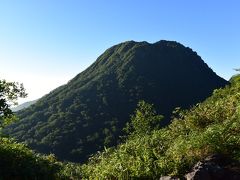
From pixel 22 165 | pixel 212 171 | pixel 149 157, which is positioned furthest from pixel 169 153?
pixel 22 165

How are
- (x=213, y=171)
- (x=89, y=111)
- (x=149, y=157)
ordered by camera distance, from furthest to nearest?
(x=89, y=111) < (x=149, y=157) < (x=213, y=171)

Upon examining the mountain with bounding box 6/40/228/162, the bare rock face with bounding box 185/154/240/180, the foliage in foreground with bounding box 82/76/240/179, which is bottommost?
the bare rock face with bounding box 185/154/240/180

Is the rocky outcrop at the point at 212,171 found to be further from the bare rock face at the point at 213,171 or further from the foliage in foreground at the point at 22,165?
the foliage in foreground at the point at 22,165

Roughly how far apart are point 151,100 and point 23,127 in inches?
2049

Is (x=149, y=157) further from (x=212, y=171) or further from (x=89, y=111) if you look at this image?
(x=89, y=111)

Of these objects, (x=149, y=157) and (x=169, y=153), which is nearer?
(x=169, y=153)

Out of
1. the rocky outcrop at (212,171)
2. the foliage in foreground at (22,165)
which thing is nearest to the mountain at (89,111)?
the foliage in foreground at (22,165)

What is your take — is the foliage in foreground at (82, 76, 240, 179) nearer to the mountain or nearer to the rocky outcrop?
the rocky outcrop

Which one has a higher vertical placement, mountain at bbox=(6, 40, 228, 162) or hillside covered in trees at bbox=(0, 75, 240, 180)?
mountain at bbox=(6, 40, 228, 162)

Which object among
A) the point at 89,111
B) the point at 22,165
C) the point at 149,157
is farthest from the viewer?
the point at 89,111

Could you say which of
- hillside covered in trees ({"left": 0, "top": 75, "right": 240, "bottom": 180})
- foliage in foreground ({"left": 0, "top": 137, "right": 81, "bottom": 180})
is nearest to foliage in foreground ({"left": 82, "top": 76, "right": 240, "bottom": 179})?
hillside covered in trees ({"left": 0, "top": 75, "right": 240, "bottom": 180})

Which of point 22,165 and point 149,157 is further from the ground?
point 22,165

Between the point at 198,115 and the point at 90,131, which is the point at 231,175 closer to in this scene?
the point at 198,115

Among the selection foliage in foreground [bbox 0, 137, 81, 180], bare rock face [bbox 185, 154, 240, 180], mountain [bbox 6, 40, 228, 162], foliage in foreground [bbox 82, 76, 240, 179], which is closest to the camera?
bare rock face [bbox 185, 154, 240, 180]
